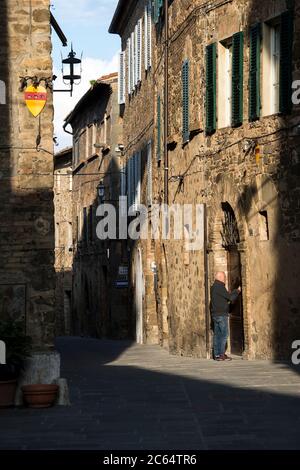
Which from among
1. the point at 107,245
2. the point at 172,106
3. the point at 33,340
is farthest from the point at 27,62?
the point at 107,245

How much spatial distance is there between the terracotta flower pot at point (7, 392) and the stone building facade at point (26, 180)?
0.83 m

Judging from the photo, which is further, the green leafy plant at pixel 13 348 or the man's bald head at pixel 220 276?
the man's bald head at pixel 220 276

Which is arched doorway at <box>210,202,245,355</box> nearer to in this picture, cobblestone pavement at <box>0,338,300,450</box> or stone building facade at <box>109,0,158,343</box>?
cobblestone pavement at <box>0,338,300,450</box>

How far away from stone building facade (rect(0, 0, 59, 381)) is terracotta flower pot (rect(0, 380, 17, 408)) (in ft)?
2.71

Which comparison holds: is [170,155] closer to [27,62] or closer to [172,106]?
[172,106]

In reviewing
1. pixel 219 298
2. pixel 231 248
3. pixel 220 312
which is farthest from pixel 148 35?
pixel 220 312

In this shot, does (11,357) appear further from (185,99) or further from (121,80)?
(121,80)

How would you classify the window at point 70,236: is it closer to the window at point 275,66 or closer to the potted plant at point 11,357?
the window at point 275,66

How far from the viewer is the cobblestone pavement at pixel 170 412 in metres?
10.0

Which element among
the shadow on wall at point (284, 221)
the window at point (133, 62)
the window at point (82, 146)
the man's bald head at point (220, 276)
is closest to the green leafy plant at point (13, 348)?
the shadow on wall at point (284, 221)

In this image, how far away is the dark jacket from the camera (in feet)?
65.2

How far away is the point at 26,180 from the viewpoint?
556 inches
